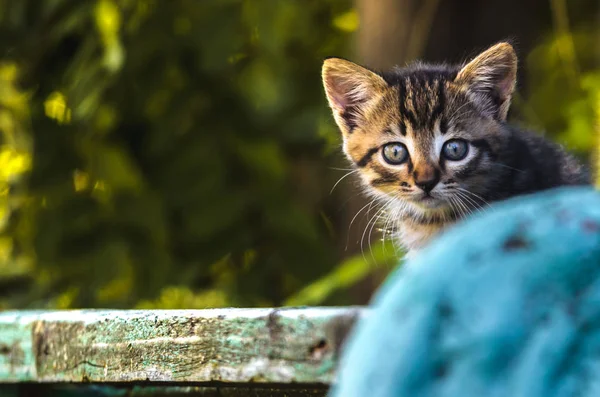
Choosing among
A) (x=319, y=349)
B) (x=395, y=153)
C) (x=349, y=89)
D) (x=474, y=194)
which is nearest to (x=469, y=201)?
(x=474, y=194)

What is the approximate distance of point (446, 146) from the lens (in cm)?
238

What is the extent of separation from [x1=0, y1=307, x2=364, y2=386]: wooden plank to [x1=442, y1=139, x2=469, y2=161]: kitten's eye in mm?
1129

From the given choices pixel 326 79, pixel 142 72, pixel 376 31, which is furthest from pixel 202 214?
pixel 326 79

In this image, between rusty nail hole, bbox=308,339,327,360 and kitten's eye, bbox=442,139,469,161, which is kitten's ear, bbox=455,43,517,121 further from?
rusty nail hole, bbox=308,339,327,360

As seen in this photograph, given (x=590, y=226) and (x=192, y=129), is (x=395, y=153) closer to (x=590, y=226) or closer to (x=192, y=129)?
(x=590, y=226)

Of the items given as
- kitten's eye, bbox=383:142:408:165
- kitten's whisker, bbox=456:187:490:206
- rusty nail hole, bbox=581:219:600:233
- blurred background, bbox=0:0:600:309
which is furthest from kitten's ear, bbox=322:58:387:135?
rusty nail hole, bbox=581:219:600:233

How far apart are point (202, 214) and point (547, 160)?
2.04 meters

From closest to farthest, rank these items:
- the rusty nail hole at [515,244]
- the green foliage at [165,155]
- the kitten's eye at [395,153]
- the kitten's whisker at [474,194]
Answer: the rusty nail hole at [515,244] → the kitten's whisker at [474,194] → the kitten's eye at [395,153] → the green foliage at [165,155]

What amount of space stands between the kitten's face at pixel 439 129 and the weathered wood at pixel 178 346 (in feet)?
3.57

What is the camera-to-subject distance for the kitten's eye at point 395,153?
2.46 metres

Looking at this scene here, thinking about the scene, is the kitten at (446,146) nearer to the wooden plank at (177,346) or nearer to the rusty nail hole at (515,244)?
the wooden plank at (177,346)

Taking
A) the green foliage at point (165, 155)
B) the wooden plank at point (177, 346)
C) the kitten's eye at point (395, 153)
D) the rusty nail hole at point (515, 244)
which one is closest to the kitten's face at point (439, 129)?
the kitten's eye at point (395, 153)

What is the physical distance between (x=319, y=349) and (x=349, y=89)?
5.38 feet

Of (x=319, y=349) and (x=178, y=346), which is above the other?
(x=319, y=349)
